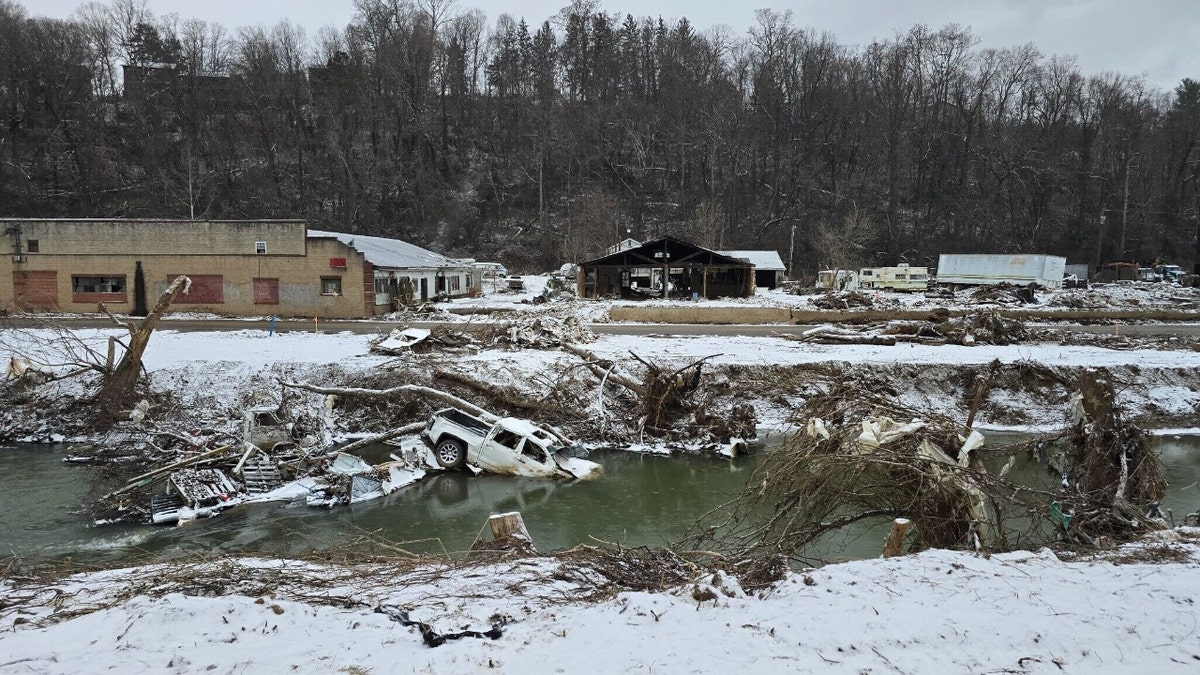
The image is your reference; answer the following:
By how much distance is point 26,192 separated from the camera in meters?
60.5

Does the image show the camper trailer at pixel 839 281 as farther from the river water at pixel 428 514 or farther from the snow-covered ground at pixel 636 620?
the snow-covered ground at pixel 636 620

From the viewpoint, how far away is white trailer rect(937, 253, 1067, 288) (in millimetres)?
48781

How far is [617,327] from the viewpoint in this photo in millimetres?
29578

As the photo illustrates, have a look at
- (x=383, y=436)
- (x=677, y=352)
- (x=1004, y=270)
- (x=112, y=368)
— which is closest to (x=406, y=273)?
(x=112, y=368)

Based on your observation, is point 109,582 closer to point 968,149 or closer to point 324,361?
point 324,361

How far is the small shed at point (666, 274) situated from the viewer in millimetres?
44438

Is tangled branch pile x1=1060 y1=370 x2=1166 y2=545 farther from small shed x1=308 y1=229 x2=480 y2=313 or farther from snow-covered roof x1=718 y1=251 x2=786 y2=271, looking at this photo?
snow-covered roof x1=718 y1=251 x2=786 y2=271

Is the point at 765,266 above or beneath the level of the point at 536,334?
above

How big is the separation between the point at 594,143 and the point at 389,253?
42538 mm

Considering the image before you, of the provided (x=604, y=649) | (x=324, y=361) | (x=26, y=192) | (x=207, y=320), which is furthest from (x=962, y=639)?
(x=26, y=192)

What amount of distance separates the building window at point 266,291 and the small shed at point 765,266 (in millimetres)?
31251

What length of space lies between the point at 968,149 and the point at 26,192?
3624 inches

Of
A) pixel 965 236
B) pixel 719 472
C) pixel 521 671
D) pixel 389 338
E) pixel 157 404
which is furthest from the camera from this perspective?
pixel 965 236

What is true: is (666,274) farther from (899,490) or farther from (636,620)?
(636,620)
